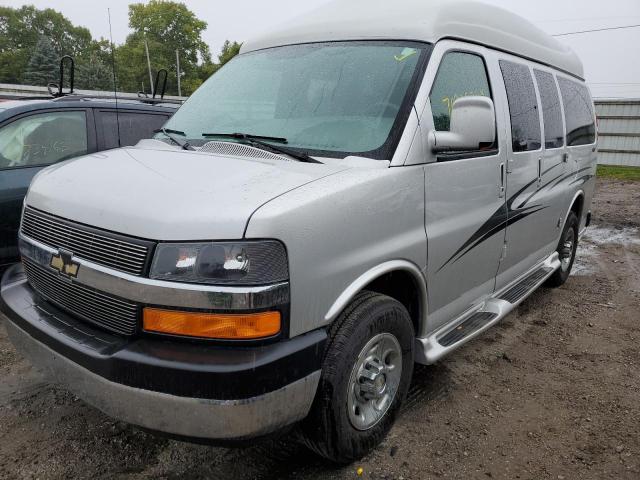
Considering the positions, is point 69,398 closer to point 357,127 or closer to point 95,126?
point 357,127

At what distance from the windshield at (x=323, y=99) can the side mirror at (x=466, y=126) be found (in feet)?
0.77

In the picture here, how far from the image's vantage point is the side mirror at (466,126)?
2.66 metres

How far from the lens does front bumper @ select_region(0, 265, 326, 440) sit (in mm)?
1935

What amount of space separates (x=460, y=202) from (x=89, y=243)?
6.60 feet

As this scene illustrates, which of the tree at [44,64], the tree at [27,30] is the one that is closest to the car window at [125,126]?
the tree at [44,64]

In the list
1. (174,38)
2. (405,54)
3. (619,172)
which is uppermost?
(174,38)

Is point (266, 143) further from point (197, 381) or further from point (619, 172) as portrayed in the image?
point (619, 172)

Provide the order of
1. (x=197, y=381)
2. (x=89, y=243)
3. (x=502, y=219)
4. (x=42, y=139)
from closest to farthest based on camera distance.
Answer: (x=197, y=381) → (x=89, y=243) → (x=502, y=219) → (x=42, y=139)

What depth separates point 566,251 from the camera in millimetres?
5500

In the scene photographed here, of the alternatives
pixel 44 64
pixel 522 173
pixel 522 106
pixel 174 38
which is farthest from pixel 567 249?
pixel 174 38

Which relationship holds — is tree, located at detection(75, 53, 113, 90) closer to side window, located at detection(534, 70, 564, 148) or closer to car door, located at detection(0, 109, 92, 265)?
car door, located at detection(0, 109, 92, 265)

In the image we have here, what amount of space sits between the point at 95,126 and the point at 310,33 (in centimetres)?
275

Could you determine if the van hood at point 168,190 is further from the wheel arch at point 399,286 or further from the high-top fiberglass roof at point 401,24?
the high-top fiberglass roof at point 401,24

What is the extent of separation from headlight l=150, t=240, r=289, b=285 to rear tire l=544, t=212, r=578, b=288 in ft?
13.7
